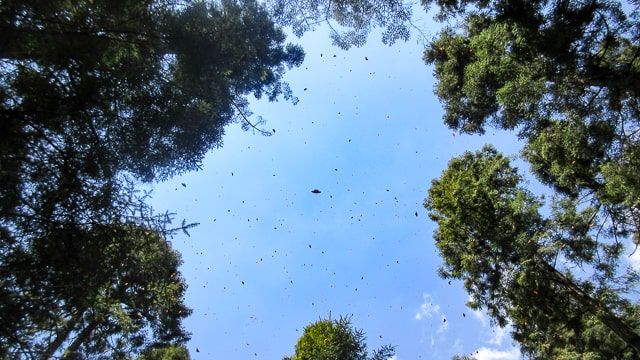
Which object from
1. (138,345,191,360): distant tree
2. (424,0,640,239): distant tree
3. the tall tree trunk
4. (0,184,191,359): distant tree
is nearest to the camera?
(0,184,191,359): distant tree

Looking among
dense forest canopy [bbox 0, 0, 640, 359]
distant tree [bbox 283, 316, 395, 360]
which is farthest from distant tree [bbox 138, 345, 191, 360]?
distant tree [bbox 283, 316, 395, 360]

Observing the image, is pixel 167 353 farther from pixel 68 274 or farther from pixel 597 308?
pixel 597 308

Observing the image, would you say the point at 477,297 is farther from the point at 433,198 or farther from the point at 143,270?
the point at 143,270

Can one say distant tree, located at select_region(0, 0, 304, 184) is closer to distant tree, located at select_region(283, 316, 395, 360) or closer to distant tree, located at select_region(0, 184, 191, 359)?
distant tree, located at select_region(0, 184, 191, 359)

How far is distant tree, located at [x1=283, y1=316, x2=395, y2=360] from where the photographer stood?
15.2 metres

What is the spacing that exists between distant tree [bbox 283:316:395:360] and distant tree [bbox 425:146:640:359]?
4900 millimetres

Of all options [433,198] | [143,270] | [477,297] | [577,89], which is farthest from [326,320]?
[577,89]

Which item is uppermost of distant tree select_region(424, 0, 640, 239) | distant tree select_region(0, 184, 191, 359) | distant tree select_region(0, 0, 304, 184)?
distant tree select_region(424, 0, 640, 239)

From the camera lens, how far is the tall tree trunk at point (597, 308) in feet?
35.0

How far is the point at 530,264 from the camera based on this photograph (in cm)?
1223

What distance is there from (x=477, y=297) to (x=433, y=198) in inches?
193

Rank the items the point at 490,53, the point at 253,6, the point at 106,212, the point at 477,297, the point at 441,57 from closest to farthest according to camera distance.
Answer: the point at 106,212 → the point at 253,6 → the point at 490,53 → the point at 477,297 → the point at 441,57

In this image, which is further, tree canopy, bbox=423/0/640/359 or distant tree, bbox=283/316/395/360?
distant tree, bbox=283/316/395/360

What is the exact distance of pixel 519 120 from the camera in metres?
11.8
